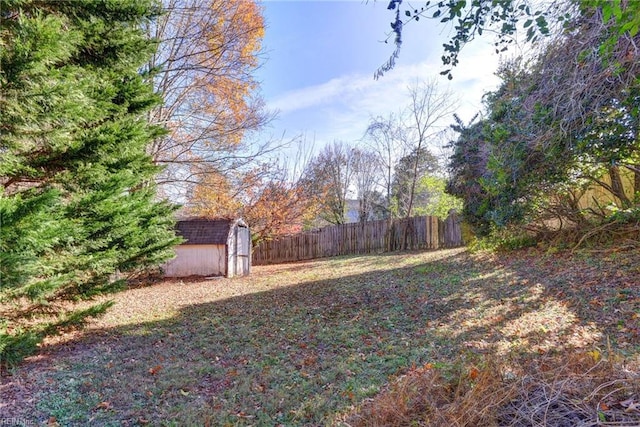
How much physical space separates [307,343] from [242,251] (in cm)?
792

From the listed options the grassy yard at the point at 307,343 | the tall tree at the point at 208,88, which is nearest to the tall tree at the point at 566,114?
the grassy yard at the point at 307,343

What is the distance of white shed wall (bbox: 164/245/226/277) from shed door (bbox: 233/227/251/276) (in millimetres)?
706

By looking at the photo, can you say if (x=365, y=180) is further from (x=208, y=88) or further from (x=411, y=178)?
(x=208, y=88)

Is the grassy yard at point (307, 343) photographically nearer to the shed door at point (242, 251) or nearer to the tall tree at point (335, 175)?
the shed door at point (242, 251)

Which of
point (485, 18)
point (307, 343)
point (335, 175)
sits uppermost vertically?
point (335, 175)

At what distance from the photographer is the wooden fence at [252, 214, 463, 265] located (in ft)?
44.7

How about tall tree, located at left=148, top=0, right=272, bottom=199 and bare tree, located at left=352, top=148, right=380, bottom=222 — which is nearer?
tall tree, located at left=148, top=0, right=272, bottom=199

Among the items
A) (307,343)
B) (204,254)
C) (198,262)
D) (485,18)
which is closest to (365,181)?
(204,254)

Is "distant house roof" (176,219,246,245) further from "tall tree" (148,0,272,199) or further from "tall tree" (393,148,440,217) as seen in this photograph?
"tall tree" (393,148,440,217)

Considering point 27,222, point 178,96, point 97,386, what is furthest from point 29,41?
point 178,96

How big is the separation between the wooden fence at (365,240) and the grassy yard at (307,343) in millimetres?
6490

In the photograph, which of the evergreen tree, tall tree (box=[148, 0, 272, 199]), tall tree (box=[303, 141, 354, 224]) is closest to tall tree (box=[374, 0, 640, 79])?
the evergreen tree

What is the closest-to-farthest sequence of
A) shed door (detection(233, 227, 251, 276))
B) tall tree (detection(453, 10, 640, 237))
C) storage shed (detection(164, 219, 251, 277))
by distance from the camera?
tall tree (detection(453, 10, 640, 237)) < storage shed (detection(164, 219, 251, 277)) < shed door (detection(233, 227, 251, 276))

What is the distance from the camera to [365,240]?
15.7 meters
